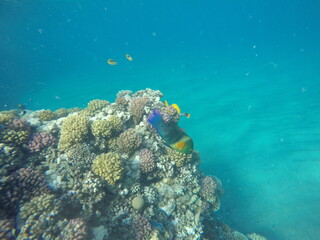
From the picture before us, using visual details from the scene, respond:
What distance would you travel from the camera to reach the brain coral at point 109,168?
445 centimetres

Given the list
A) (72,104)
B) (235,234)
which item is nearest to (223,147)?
(235,234)

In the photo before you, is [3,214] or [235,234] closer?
[3,214]

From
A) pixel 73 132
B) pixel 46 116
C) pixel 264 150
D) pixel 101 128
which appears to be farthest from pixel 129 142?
pixel 264 150

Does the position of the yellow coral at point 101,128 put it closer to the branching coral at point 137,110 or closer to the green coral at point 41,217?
the branching coral at point 137,110

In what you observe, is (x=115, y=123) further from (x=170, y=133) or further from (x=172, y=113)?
(x=170, y=133)

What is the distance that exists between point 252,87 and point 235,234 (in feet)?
69.1

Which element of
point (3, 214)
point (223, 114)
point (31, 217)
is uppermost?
point (3, 214)

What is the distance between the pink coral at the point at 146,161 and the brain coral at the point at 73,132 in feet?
5.85

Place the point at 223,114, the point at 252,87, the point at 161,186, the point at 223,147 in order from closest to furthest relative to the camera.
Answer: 1. the point at 161,186
2. the point at 223,147
3. the point at 223,114
4. the point at 252,87

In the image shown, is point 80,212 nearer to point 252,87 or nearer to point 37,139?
point 37,139

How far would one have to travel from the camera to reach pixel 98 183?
13.9 ft

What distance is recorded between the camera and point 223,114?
17094 millimetres

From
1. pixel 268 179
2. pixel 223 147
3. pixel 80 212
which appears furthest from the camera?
pixel 223 147

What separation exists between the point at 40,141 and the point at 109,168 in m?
2.24
